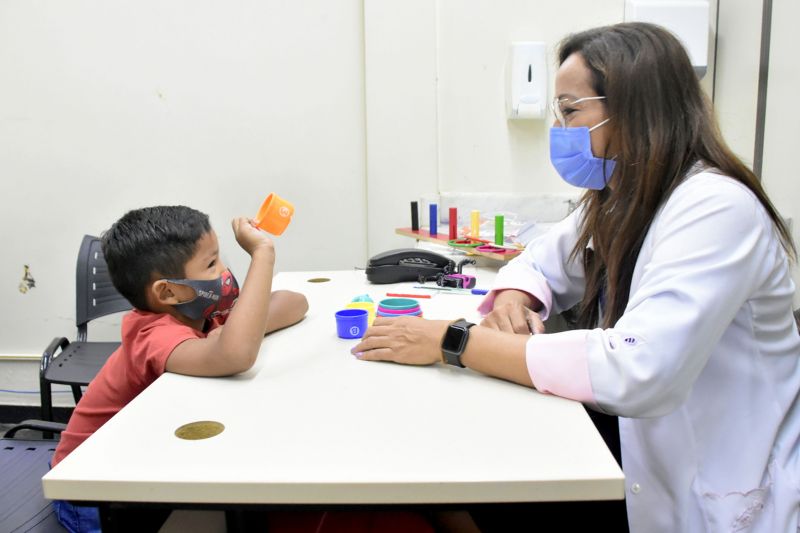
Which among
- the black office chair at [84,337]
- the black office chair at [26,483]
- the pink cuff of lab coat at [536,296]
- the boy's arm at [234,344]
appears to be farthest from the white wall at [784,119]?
the black office chair at [84,337]

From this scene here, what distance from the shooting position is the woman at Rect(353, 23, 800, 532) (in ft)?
2.78

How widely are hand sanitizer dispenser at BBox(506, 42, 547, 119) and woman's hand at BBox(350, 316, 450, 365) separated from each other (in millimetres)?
1552

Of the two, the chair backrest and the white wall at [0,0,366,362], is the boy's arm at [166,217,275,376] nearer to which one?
the chair backrest

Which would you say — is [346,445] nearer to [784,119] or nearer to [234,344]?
[234,344]

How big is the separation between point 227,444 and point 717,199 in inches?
30.2

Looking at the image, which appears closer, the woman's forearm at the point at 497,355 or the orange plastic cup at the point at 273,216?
the woman's forearm at the point at 497,355

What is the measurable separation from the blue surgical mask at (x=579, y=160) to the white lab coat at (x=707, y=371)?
0.18 m

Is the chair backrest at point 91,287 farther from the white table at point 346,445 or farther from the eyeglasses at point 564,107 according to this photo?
the eyeglasses at point 564,107

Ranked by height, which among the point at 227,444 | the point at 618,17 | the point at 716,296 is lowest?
the point at 227,444

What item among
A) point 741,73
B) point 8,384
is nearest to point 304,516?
point 741,73

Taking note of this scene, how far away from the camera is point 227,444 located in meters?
0.77

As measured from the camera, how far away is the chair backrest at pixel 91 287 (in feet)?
6.98

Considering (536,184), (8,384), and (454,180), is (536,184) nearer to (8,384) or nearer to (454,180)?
(454,180)

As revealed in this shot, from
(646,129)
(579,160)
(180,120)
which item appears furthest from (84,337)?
(646,129)
